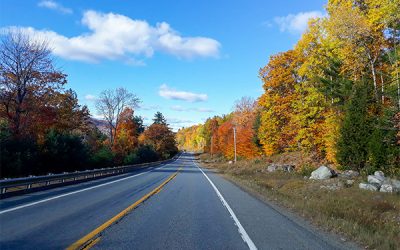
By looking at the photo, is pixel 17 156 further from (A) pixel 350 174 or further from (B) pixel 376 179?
(A) pixel 350 174

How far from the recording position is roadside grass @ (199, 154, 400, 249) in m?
8.86

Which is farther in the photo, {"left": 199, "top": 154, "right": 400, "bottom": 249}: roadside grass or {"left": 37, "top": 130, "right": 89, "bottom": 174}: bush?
{"left": 37, "top": 130, "right": 89, "bottom": 174}: bush

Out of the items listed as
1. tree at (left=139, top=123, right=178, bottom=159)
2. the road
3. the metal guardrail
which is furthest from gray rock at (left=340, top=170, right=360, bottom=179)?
tree at (left=139, top=123, right=178, bottom=159)

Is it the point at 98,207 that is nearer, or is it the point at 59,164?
the point at 98,207

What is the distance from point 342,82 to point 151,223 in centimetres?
2634

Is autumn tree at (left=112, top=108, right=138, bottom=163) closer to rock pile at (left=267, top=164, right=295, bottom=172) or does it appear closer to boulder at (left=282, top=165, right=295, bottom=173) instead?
rock pile at (left=267, top=164, right=295, bottom=172)

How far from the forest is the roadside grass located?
3263 millimetres

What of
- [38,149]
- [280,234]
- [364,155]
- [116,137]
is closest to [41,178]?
[38,149]

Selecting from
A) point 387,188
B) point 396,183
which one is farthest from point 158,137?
point 387,188

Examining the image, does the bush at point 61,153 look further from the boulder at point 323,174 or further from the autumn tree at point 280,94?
the autumn tree at point 280,94

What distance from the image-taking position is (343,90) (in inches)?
1226

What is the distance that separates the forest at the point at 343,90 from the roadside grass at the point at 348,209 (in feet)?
10.7

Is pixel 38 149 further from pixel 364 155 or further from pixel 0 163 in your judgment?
pixel 364 155

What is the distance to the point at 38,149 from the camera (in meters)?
29.0
